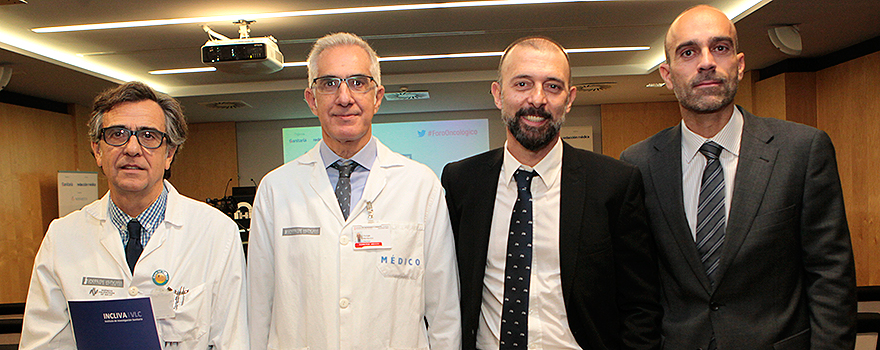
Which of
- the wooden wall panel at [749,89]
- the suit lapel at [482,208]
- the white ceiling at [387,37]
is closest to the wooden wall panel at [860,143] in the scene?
the white ceiling at [387,37]

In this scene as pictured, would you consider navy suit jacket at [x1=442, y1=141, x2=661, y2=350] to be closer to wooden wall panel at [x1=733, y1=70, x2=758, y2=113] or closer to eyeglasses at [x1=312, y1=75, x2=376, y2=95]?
eyeglasses at [x1=312, y1=75, x2=376, y2=95]

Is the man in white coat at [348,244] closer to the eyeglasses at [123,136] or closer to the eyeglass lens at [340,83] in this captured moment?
the eyeglass lens at [340,83]

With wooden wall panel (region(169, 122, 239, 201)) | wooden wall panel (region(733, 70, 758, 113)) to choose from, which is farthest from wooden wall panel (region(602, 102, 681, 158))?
wooden wall panel (region(169, 122, 239, 201))

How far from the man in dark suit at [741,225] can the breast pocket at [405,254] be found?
786mm

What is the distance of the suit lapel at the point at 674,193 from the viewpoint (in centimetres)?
155

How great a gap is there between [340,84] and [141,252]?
817 mm

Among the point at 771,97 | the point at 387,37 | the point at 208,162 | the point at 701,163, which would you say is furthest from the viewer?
the point at 208,162

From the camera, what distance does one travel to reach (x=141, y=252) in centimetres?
156

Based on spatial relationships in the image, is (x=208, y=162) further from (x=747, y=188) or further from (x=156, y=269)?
(x=747, y=188)

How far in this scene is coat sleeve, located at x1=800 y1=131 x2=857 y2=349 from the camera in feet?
4.76

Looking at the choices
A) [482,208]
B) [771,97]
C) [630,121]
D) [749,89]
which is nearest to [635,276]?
[482,208]

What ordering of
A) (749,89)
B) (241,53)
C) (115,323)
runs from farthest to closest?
(749,89) → (241,53) → (115,323)

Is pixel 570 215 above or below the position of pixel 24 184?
below

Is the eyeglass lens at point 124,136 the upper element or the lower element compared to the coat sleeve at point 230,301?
upper
